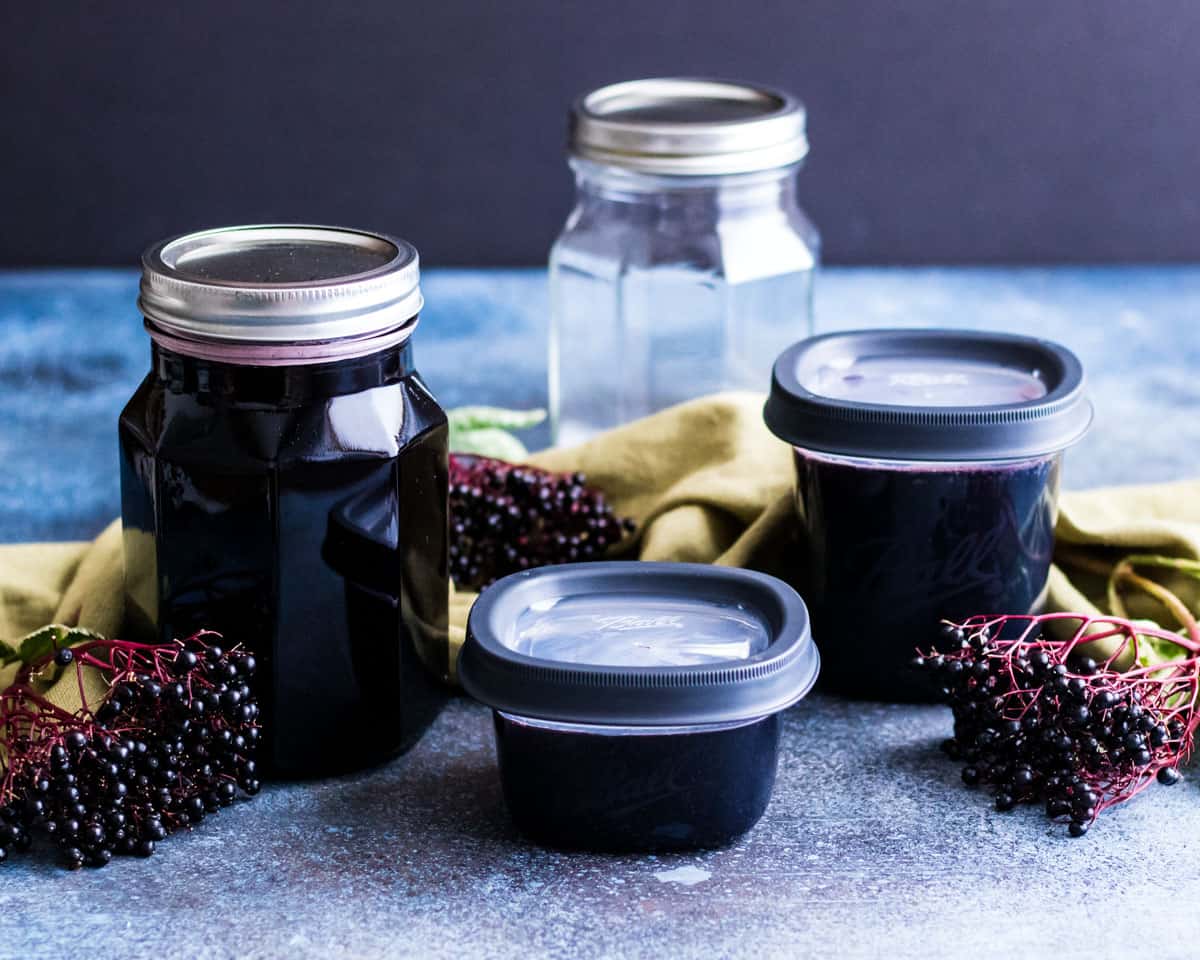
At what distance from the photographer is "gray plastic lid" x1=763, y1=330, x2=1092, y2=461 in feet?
3.10

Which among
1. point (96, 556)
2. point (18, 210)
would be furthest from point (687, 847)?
point (18, 210)

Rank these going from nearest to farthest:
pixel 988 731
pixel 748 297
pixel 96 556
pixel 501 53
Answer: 1. pixel 988 731
2. pixel 96 556
3. pixel 748 297
4. pixel 501 53

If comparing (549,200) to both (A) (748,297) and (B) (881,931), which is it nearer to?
(A) (748,297)

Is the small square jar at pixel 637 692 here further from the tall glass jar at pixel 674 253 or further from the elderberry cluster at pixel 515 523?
the tall glass jar at pixel 674 253

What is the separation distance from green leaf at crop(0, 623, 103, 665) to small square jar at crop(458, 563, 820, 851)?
25 cm

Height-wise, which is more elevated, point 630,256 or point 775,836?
point 630,256

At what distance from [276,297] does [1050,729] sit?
0.47 m

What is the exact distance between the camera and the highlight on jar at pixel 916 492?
950 mm

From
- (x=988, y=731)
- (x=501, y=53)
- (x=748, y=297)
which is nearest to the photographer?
(x=988, y=731)

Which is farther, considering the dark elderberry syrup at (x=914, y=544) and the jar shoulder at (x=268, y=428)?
the dark elderberry syrup at (x=914, y=544)

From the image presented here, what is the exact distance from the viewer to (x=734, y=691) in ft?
2.65

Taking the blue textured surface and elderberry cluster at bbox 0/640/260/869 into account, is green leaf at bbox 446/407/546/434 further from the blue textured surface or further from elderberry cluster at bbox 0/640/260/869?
elderberry cluster at bbox 0/640/260/869

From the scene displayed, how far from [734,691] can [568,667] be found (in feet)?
0.27

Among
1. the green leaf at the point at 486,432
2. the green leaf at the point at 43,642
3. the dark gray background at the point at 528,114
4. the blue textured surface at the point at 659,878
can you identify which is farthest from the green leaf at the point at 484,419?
the dark gray background at the point at 528,114
